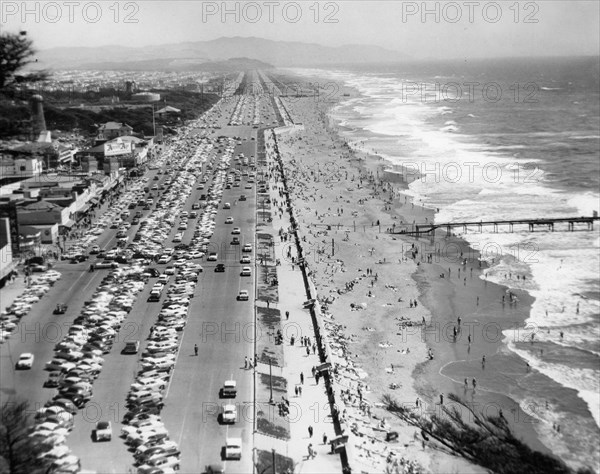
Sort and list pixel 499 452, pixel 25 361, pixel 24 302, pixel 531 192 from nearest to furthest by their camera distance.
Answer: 1. pixel 499 452
2. pixel 25 361
3. pixel 24 302
4. pixel 531 192

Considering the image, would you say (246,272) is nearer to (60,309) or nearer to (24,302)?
(60,309)

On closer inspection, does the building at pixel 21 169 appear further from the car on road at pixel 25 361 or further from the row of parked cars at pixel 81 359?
the car on road at pixel 25 361

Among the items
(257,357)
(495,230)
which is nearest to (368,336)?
(257,357)

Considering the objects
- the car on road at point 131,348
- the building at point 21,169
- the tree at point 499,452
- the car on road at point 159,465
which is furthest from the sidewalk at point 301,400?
the building at point 21,169

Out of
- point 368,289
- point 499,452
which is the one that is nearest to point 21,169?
point 368,289

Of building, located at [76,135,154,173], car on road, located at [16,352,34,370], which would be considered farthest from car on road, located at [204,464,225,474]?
building, located at [76,135,154,173]
